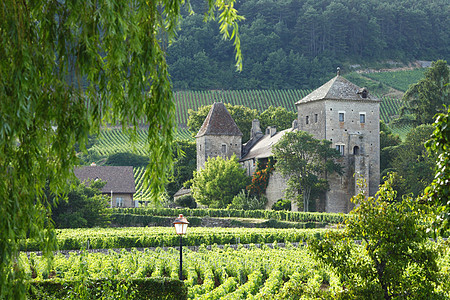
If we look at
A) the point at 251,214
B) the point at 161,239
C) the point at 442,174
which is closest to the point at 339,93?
the point at 251,214

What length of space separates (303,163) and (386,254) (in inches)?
1422

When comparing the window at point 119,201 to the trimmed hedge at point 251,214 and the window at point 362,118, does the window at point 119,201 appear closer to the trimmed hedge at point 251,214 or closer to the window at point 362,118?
the trimmed hedge at point 251,214

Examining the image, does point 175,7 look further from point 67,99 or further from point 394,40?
point 394,40

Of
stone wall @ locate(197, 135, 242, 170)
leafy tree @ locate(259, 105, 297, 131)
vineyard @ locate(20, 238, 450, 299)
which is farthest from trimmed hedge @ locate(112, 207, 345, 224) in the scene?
leafy tree @ locate(259, 105, 297, 131)

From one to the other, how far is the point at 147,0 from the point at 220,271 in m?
14.0

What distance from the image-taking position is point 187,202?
55.9 metres

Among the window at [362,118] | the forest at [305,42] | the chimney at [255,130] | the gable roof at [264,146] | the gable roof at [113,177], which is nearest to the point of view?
the window at [362,118]

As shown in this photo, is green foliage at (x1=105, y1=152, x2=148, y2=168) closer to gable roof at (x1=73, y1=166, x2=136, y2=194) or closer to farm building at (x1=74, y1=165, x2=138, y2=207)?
gable roof at (x1=73, y1=166, x2=136, y2=194)

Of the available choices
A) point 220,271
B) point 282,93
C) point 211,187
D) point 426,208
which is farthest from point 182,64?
point 426,208

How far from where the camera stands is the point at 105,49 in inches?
227

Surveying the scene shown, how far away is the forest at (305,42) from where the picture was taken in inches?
4336

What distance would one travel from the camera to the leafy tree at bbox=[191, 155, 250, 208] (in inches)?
1975

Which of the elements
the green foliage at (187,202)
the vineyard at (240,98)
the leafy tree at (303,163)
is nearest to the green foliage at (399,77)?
the vineyard at (240,98)

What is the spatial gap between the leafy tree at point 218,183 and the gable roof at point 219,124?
564cm
